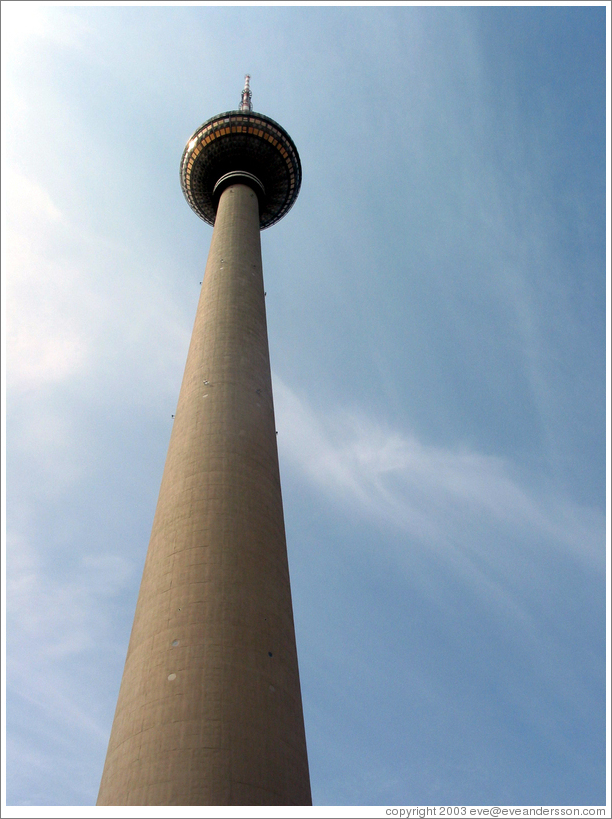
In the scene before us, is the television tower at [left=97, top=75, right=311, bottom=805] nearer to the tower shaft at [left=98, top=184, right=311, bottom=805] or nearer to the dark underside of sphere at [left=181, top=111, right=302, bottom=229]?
the tower shaft at [left=98, top=184, right=311, bottom=805]

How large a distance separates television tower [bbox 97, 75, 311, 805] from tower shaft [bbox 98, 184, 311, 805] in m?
0.04

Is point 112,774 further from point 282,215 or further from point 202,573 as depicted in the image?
point 282,215

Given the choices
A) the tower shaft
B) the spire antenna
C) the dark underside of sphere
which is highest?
the spire antenna

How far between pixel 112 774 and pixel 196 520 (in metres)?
8.84

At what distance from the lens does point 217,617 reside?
22.4m

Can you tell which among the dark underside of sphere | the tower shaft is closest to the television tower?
the tower shaft

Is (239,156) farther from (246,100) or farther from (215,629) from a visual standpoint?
(215,629)

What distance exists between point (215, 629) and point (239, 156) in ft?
133

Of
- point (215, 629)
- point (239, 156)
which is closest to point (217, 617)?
point (215, 629)

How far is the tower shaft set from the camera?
19047 millimetres

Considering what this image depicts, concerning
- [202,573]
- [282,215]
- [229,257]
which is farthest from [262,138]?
[202,573]

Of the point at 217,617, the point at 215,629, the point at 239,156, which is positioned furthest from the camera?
the point at 239,156

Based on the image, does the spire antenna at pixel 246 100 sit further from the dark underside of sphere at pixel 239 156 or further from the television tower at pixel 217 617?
the television tower at pixel 217 617

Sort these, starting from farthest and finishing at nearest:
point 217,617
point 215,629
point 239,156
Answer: point 239,156 < point 217,617 < point 215,629
